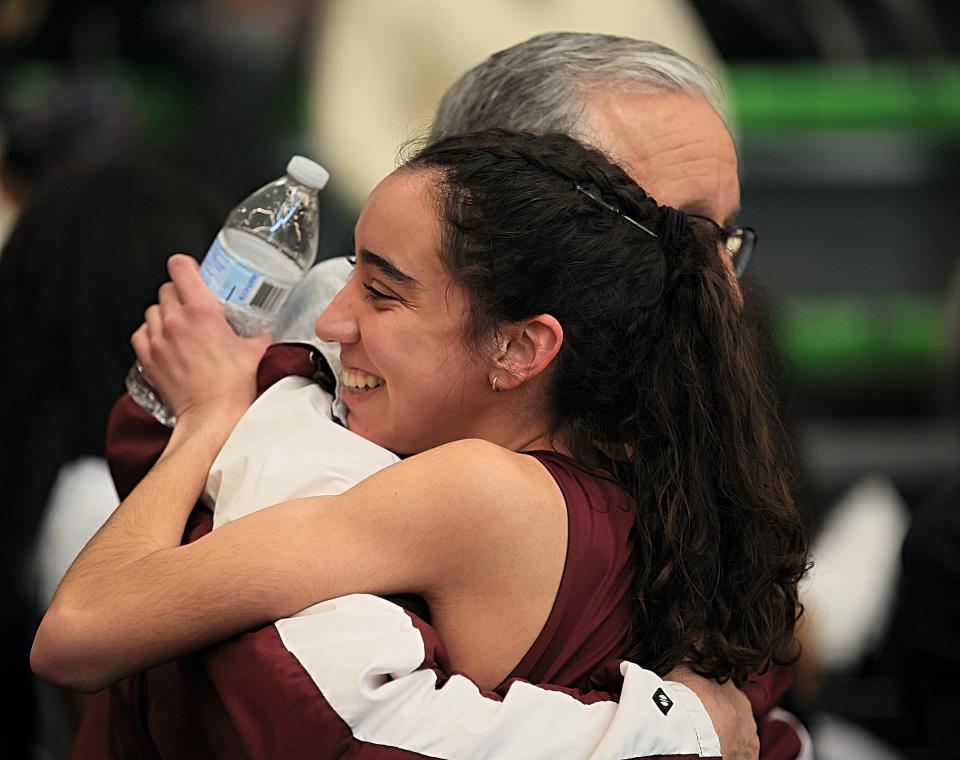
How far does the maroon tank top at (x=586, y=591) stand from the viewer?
107 cm

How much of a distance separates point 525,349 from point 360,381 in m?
0.15

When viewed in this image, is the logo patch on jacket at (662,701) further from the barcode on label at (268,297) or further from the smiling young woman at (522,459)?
the barcode on label at (268,297)

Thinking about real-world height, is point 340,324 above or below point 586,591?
above

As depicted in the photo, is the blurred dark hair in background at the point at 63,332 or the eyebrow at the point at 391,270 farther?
the blurred dark hair in background at the point at 63,332

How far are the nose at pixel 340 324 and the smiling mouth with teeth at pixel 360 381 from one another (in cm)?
3

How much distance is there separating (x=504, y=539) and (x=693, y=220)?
1.24 ft

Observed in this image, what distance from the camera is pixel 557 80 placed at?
4.57 ft

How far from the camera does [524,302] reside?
1.12 meters

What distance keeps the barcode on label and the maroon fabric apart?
48 mm

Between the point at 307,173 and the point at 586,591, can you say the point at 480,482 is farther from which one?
the point at 307,173

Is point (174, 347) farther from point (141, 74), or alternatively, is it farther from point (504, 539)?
point (141, 74)

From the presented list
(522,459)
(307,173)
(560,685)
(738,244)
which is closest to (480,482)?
(522,459)

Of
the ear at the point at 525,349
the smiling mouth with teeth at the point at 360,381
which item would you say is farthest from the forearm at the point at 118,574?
the ear at the point at 525,349

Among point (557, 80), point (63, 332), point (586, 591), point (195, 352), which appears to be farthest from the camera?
point (63, 332)
